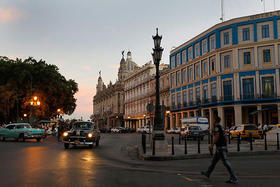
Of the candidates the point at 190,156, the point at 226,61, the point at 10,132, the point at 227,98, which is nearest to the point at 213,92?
the point at 227,98

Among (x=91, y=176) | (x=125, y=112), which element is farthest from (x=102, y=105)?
(x=91, y=176)

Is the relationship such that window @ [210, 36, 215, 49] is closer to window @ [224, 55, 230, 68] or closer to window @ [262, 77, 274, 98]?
window @ [224, 55, 230, 68]

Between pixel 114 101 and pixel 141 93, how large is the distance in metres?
24.2

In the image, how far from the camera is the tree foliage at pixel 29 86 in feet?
128

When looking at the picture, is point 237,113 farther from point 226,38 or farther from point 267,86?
point 226,38

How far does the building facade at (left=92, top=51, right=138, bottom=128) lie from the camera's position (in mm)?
101750

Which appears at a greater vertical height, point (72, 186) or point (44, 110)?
point (44, 110)

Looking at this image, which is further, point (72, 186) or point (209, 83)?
point (209, 83)

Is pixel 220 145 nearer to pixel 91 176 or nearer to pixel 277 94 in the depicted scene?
pixel 91 176

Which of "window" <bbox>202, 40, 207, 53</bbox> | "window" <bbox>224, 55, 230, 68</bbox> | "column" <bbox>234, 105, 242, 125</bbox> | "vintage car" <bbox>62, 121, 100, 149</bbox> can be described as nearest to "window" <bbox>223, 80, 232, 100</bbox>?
"column" <bbox>234, 105, 242, 125</bbox>

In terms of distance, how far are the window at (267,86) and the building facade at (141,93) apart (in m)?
25.2

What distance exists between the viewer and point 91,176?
9.15m

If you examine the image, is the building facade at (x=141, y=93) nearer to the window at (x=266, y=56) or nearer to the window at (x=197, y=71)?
the window at (x=197, y=71)

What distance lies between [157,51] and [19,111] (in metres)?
33.1
